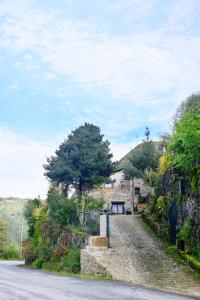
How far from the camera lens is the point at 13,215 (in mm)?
142250

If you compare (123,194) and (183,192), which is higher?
(123,194)

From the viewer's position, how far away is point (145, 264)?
65.4 ft

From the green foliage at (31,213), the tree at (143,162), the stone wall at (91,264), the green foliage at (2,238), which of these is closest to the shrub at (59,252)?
the stone wall at (91,264)

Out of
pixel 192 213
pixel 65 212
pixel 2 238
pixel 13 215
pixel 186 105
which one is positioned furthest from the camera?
pixel 13 215

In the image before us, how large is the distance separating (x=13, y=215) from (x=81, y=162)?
113748 mm

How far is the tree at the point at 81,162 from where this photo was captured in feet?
111

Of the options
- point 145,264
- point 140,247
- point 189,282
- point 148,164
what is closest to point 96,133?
point 148,164

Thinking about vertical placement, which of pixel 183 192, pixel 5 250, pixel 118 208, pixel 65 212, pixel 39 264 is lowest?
pixel 5 250

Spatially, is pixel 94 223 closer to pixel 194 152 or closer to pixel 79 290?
pixel 194 152

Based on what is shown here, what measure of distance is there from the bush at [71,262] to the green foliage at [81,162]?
8.84 meters

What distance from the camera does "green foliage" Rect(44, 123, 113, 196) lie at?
3397 centimetres

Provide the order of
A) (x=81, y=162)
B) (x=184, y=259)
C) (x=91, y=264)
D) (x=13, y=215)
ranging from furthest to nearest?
(x=13, y=215) → (x=81, y=162) → (x=91, y=264) → (x=184, y=259)

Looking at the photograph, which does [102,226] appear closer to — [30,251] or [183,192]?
[183,192]

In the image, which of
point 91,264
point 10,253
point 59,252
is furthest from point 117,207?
point 91,264
